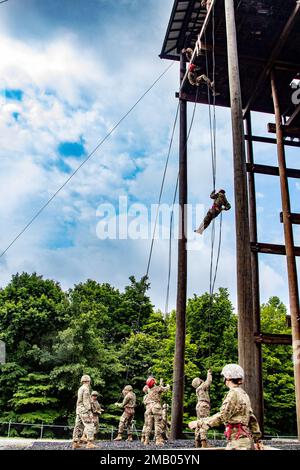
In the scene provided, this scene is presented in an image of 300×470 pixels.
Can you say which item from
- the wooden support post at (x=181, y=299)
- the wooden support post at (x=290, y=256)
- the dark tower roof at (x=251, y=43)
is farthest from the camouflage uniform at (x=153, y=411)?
the dark tower roof at (x=251, y=43)

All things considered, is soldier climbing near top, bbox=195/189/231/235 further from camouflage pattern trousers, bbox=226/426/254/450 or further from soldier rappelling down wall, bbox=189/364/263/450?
camouflage pattern trousers, bbox=226/426/254/450

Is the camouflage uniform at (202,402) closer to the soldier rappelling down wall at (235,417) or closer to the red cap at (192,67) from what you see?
the soldier rappelling down wall at (235,417)

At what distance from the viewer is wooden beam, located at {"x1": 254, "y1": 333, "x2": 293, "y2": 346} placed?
12.7 metres

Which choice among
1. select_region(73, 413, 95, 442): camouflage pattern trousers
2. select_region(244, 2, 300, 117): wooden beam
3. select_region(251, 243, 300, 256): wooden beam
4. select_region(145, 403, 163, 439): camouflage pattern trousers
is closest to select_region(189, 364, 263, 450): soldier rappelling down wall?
select_region(73, 413, 95, 442): camouflage pattern trousers

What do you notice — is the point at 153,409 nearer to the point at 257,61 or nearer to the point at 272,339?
the point at 272,339

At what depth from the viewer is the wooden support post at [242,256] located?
666 centimetres

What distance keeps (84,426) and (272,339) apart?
19.5ft

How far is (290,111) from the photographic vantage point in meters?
17.1

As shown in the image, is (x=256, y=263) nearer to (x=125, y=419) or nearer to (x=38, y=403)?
(x=125, y=419)

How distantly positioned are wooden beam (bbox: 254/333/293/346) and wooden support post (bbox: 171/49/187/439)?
226 centimetres

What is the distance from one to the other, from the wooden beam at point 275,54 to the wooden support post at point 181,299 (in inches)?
107

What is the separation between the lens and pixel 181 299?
1273cm

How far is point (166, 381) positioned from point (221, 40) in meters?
30.3
